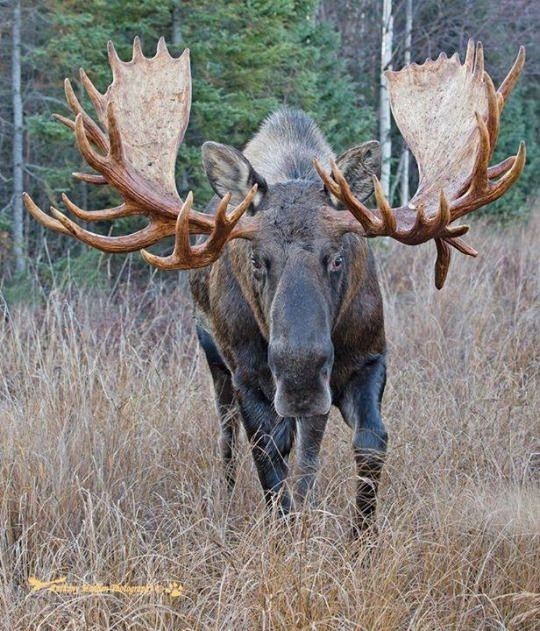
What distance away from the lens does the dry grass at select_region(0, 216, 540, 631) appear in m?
3.52

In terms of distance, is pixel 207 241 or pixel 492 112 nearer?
pixel 492 112

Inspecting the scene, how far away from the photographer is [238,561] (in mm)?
3744

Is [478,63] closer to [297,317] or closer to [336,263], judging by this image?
[336,263]

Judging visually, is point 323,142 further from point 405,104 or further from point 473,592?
point 473,592

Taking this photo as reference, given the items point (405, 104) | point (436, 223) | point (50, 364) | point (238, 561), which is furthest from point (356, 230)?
point (50, 364)

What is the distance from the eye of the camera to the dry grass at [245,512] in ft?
11.6

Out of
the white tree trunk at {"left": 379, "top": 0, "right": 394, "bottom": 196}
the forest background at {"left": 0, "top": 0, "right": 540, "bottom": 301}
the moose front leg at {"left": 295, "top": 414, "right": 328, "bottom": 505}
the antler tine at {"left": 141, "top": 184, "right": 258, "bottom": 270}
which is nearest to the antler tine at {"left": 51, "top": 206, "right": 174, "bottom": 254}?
the antler tine at {"left": 141, "top": 184, "right": 258, "bottom": 270}

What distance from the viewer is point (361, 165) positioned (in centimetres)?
435

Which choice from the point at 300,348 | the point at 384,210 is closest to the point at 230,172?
the point at 384,210

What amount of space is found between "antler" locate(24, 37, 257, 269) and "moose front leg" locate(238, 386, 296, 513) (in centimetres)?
74

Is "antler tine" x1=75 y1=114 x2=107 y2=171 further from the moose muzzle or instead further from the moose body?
the moose muzzle

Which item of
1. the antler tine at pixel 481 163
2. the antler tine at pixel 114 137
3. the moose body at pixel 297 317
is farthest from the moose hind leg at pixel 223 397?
the antler tine at pixel 481 163

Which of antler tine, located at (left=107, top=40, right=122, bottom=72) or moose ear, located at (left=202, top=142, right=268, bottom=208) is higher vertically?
antler tine, located at (left=107, top=40, right=122, bottom=72)

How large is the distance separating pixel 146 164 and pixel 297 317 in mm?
1171
